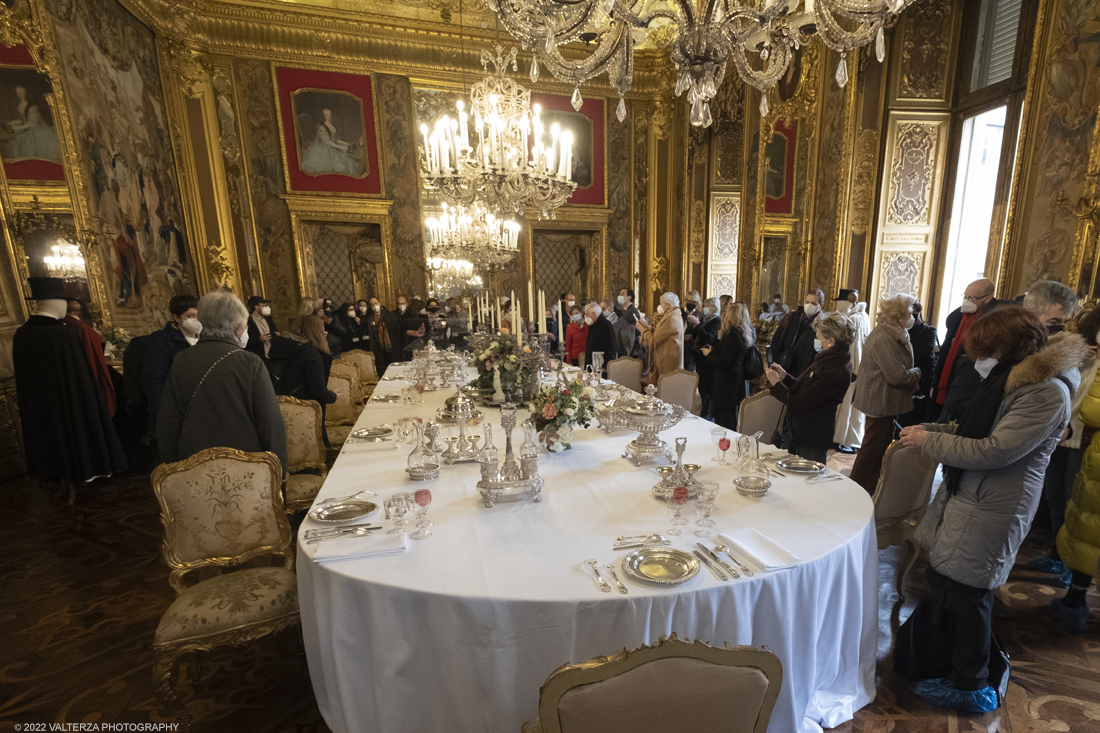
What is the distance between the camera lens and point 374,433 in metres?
3.19

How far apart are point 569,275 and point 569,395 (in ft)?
33.8

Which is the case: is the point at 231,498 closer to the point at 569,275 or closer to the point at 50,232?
the point at 50,232

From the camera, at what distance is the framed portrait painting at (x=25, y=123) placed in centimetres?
485

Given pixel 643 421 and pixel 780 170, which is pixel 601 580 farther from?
pixel 780 170

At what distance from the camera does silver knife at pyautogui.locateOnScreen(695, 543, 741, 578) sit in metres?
1.56

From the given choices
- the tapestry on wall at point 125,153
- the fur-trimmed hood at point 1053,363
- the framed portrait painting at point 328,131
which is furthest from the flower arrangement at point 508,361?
the framed portrait painting at point 328,131

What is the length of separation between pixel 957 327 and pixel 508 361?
4465 mm

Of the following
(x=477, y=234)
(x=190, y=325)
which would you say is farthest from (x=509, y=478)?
(x=477, y=234)

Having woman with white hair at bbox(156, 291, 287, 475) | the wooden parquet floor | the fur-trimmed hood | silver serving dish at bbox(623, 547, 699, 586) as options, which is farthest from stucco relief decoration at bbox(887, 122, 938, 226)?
woman with white hair at bbox(156, 291, 287, 475)

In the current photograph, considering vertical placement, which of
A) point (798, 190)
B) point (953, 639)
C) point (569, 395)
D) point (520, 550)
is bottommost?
point (953, 639)

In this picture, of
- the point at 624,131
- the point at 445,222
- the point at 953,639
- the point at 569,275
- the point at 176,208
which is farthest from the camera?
the point at 569,275

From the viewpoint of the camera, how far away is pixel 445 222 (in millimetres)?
7574

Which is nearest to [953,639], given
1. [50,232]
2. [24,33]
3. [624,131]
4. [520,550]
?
[520,550]

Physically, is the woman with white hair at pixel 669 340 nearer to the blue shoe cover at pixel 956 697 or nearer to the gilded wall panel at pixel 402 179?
the blue shoe cover at pixel 956 697
